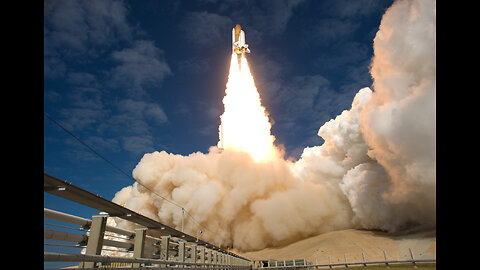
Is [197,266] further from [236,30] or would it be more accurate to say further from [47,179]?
[236,30]

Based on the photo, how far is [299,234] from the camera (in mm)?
73000

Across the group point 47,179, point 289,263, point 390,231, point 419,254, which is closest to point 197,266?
point 47,179

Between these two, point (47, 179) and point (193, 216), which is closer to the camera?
point (47, 179)

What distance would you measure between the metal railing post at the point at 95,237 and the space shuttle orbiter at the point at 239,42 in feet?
176

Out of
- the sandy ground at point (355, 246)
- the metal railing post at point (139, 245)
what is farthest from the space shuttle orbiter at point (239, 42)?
the metal railing post at point (139, 245)

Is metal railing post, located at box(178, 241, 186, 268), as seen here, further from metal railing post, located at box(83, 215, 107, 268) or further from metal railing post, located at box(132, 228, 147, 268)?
metal railing post, located at box(83, 215, 107, 268)

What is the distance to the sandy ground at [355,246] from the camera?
52.9 metres

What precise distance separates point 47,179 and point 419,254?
58.1 meters

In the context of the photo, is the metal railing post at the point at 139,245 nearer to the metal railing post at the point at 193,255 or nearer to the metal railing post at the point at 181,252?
the metal railing post at the point at 181,252

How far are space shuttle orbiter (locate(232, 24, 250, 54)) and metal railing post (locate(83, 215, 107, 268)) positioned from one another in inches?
2118

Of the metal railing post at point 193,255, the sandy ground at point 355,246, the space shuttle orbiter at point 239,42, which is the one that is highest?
the space shuttle orbiter at point 239,42

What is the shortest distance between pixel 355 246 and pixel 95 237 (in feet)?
201

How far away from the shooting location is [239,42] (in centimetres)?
5922
